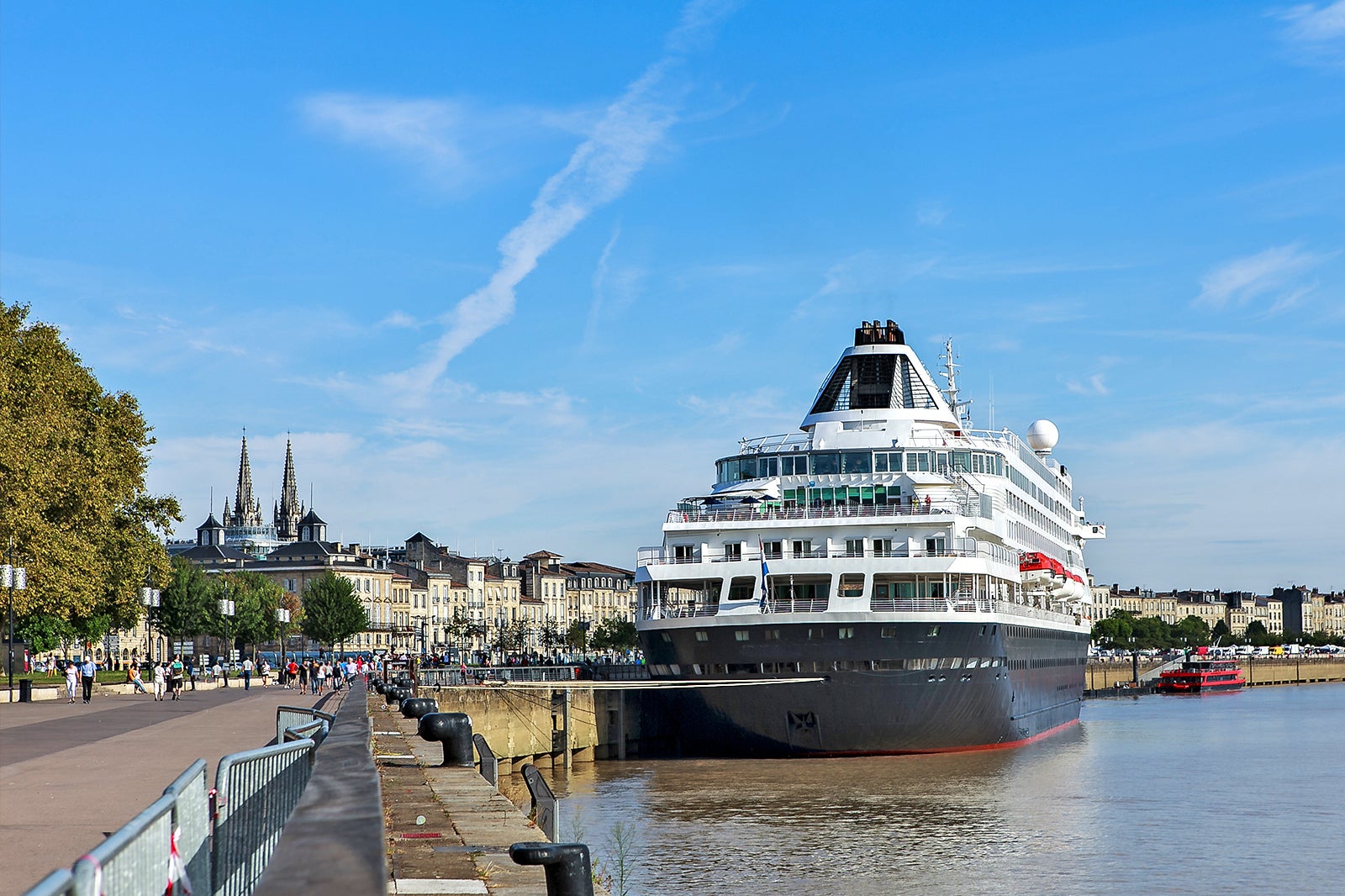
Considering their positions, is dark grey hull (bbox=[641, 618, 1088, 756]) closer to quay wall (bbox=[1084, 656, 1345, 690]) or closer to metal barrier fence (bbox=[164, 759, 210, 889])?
metal barrier fence (bbox=[164, 759, 210, 889])

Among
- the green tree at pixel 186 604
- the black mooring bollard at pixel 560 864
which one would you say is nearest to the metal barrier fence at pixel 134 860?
the black mooring bollard at pixel 560 864

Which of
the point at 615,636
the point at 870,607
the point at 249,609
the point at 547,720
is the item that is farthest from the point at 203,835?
the point at 615,636

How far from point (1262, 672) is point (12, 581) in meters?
163

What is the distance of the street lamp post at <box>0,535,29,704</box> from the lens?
160 feet

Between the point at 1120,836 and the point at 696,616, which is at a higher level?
A: the point at 696,616

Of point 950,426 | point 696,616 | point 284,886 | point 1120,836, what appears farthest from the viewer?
point 950,426

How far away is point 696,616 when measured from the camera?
46.5 meters

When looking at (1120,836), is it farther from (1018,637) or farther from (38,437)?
(38,437)

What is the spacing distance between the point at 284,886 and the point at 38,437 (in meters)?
53.9

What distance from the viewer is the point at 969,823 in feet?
115

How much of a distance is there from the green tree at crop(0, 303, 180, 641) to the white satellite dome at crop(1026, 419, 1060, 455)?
1751 inches

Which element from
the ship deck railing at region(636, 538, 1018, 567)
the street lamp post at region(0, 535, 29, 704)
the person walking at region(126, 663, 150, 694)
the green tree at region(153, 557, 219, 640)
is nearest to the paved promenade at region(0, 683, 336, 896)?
the street lamp post at region(0, 535, 29, 704)

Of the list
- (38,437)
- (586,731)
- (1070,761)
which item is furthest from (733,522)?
(38,437)

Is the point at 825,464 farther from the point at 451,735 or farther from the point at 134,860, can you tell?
the point at 134,860
